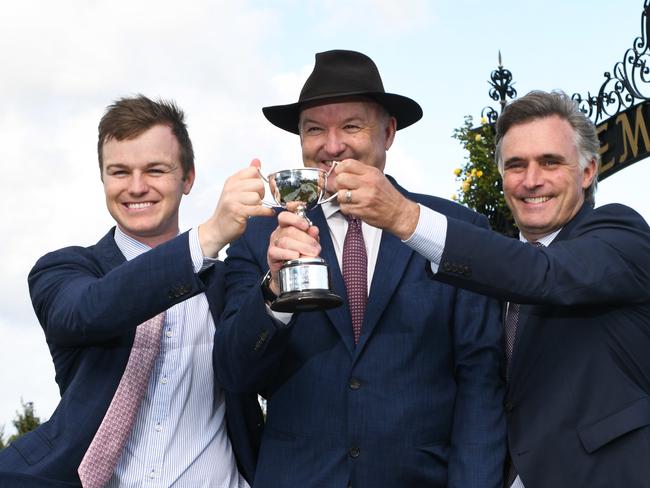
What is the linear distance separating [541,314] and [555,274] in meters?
0.44

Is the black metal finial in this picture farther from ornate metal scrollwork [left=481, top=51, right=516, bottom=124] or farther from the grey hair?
the grey hair

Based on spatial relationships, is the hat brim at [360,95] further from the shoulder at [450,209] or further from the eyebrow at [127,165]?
the eyebrow at [127,165]

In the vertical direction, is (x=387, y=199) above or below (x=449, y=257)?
above

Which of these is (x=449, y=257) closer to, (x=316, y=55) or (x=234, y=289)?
(x=234, y=289)

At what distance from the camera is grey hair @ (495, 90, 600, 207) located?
4.46 m

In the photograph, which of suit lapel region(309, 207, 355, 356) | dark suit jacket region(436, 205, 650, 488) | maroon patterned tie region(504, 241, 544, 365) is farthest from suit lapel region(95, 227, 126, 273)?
maroon patterned tie region(504, 241, 544, 365)

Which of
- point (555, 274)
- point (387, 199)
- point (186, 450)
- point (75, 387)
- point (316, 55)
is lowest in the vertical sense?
point (186, 450)

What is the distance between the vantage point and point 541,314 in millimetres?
4105

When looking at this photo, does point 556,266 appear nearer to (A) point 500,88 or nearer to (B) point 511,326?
(B) point 511,326

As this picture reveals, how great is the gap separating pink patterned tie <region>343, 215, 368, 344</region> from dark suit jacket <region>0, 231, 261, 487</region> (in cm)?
63

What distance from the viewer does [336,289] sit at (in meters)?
4.20

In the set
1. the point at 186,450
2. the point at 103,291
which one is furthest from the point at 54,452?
the point at 103,291

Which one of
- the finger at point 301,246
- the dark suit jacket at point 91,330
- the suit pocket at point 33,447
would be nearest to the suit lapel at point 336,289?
the finger at point 301,246

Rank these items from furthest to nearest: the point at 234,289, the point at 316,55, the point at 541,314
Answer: the point at 316,55
the point at 234,289
the point at 541,314
